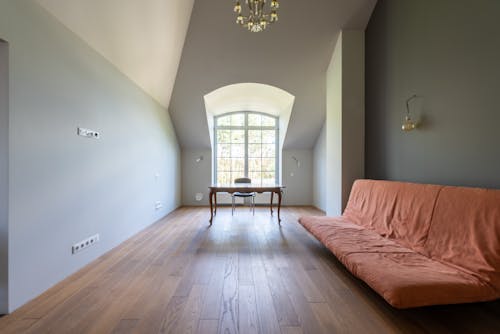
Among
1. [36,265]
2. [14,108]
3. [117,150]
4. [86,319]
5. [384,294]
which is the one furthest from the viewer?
[117,150]

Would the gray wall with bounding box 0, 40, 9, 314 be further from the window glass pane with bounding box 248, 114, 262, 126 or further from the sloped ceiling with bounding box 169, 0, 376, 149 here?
the window glass pane with bounding box 248, 114, 262, 126

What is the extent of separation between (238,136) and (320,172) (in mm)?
2264

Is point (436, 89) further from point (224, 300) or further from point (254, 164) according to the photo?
point (254, 164)

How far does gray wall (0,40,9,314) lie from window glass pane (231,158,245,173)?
16.0ft

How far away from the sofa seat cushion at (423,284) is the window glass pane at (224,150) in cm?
497

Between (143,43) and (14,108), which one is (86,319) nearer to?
(14,108)

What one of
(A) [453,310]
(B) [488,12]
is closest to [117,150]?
(A) [453,310]

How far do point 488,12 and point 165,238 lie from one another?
382cm

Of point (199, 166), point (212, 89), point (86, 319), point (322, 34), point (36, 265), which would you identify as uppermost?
point (322, 34)

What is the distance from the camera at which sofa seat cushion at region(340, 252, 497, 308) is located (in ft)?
4.27

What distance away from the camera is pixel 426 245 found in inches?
73.2

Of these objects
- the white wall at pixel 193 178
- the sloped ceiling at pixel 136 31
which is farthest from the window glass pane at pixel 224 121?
the sloped ceiling at pixel 136 31

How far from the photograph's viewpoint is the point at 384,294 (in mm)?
1357

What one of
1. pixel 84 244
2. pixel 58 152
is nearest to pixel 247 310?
pixel 84 244
